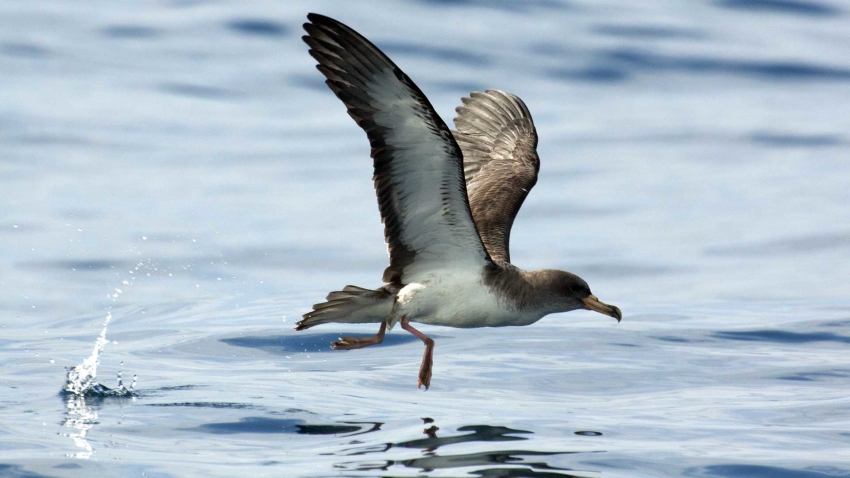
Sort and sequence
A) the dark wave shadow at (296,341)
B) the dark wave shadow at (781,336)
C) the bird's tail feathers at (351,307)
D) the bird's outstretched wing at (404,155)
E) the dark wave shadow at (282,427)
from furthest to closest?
the dark wave shadow at (781,336) < the dark wave shadow at (296,341) < the bird's tail feathers at (351,307) < the dark wave shadow at (282,427) < the bird's outstretched wing at (404,155)

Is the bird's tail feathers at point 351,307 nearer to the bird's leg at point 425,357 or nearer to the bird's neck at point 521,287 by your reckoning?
the bird's leg at point 425,357

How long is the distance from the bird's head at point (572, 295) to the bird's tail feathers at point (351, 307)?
3.72 feet

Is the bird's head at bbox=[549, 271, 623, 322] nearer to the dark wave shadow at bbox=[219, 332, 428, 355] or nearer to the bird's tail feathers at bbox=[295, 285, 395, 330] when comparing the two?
the bird's tail feathers at bbox=[295, 285, 395, 330]

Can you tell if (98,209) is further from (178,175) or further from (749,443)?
(749,443)

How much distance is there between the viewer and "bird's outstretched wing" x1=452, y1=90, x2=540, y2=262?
9.89 meters

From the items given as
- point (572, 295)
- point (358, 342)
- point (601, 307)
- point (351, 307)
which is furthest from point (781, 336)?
point (351, 307)

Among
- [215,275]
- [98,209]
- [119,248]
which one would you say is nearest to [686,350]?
[215,275]

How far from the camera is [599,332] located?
11984mm

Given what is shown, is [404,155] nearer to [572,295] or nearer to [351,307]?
[351,307]

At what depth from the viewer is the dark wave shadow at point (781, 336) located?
469 inches

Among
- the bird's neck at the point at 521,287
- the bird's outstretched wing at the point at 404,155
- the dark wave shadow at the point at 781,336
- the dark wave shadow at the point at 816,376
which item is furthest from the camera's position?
the dark wave shadow at the point at 781,336

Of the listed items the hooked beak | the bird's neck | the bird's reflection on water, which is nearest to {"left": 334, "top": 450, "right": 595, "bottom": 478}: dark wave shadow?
the bird's reflection on water

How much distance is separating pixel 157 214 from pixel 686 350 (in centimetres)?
721

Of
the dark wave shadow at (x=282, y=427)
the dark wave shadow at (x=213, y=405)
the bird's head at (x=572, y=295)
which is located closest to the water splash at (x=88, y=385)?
the dark wave shadow at (x=213, y=405)
